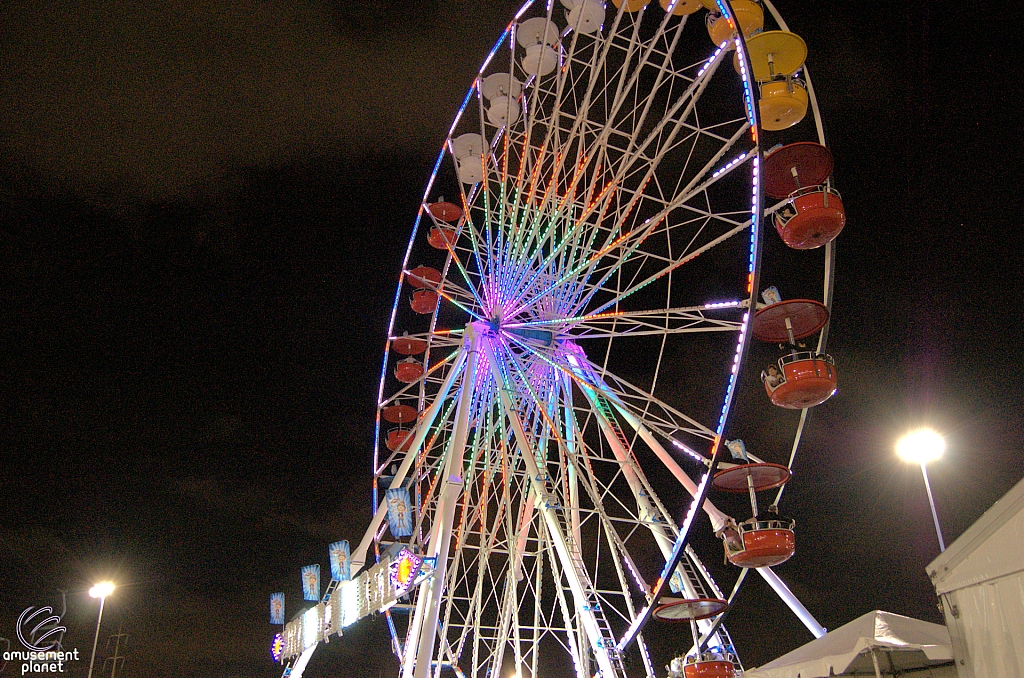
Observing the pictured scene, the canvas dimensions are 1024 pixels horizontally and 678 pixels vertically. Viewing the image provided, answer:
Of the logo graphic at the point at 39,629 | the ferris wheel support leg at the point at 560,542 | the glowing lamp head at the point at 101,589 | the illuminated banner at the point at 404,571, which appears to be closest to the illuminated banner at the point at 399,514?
the illuminated banner at the point at 404,571

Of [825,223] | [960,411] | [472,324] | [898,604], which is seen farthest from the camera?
[898,604]

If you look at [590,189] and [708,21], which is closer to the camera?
[708,21]

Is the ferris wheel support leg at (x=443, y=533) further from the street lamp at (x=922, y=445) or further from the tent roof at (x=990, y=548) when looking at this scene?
the street lamp at (x=922, y=445)

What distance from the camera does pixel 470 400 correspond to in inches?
476

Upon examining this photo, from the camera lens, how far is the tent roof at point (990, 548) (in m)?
3.76

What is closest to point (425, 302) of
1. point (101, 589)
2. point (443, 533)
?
point (443, 533)

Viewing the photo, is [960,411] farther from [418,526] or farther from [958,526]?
[418,526]

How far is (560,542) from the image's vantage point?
1135 cm

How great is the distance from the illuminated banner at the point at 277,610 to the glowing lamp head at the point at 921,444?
13.3 metres

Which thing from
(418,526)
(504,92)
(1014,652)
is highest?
(504,92)

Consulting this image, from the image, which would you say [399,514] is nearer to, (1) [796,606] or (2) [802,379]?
(1) [796,606]

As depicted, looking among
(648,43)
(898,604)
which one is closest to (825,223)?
(648,43)

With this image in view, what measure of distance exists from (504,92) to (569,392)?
18.8 ft

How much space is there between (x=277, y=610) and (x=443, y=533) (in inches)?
358
